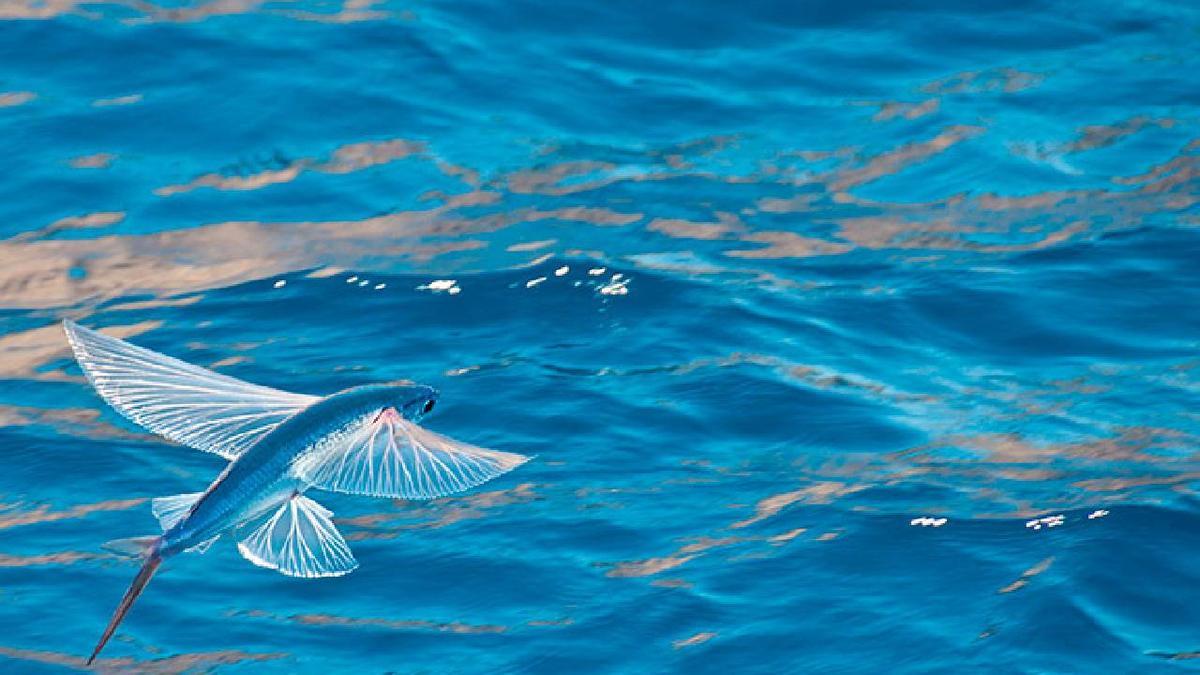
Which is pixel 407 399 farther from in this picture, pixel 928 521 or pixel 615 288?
pixel 615 288

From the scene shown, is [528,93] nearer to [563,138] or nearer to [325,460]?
[563,138]

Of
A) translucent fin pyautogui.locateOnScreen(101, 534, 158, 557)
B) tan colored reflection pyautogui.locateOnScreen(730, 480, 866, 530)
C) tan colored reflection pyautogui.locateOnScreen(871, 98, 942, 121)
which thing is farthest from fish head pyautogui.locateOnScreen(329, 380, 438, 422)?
tan colored reflection pyautogui.locateOnScreen(871, 98, 942, 121)

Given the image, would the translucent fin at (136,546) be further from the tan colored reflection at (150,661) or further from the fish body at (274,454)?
the tan colored reflection at (150,661)

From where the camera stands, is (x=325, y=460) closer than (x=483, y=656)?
Yes

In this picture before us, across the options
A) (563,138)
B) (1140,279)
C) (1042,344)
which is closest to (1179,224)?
(1140,279)

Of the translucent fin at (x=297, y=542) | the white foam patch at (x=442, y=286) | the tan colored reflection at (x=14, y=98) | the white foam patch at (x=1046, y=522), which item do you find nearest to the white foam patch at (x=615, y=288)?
the white foam patch at (x=442, y=286)

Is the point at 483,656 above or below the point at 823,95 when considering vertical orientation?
below

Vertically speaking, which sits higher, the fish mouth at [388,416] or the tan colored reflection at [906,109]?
the fish mouth at [388,416]
